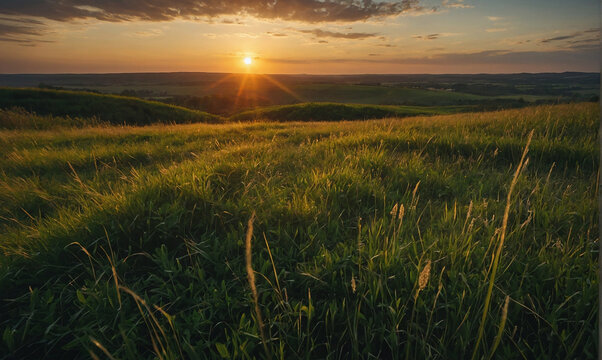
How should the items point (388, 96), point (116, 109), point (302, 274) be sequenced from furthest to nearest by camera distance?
point (388, 96), point (116, 109), point (302, 274)

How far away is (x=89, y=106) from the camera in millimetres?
34156

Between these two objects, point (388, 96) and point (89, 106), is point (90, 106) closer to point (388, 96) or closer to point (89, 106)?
point (89, 106)

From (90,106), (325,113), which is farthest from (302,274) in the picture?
(325,113)

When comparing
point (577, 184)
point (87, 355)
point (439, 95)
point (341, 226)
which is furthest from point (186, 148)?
point (439, 95)

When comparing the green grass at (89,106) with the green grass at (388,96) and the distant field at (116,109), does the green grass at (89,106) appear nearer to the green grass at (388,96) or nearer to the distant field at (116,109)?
the distant field at (116,109)

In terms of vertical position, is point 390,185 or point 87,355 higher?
point 390,185

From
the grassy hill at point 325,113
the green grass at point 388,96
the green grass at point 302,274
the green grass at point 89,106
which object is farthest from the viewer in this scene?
the green grass at point 388,96

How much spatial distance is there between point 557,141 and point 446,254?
4.91 m

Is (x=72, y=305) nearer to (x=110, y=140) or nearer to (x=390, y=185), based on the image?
(x=390, y=185)

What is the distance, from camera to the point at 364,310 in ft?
5.70

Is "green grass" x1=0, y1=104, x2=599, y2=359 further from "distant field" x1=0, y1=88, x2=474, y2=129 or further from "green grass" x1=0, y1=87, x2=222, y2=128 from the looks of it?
"green grass" x1=0, y1=87, x2=222, y2=128

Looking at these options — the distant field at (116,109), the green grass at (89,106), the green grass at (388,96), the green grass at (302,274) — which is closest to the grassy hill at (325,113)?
the distant field at (116,109)

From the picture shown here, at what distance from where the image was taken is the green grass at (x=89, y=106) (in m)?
30.5

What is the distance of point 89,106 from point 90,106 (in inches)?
7.6
